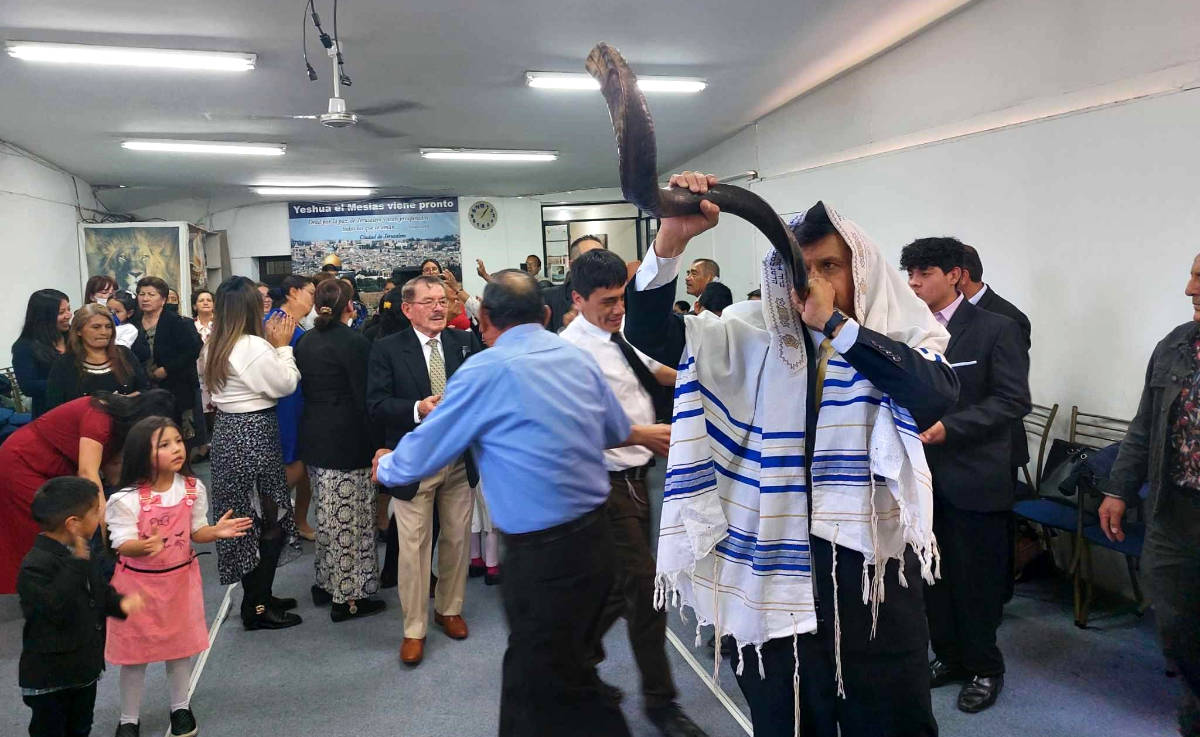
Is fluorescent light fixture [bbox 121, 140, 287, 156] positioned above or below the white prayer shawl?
above

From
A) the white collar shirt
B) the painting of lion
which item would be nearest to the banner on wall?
the painting of lion

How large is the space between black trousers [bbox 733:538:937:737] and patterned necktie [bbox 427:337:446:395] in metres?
2.38

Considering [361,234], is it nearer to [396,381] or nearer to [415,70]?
[415,70]

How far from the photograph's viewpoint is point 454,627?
367cm

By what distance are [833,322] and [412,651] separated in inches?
105

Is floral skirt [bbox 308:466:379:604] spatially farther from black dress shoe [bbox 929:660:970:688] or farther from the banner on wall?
the banner on wall

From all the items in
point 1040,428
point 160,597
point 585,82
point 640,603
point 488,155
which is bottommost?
point 640,603

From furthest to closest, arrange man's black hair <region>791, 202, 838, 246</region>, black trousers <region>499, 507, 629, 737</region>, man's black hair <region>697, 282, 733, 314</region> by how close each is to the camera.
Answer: man's black hair <region>697, 282, 733, 314</region> → black trousers <region>499, 507, 629, 737</region> → man's black hair <region>791, 202, 838, 246</region>

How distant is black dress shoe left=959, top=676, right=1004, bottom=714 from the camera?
2.84 meters

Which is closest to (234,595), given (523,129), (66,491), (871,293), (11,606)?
(11,606)

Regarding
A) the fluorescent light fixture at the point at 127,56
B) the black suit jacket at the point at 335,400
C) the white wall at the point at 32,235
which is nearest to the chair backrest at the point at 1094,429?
the black suit jacket at the point at 335,400

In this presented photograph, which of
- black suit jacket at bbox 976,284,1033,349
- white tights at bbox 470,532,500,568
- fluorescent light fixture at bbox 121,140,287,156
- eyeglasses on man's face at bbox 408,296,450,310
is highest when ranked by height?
fluorescent light fixture at bbox 121,140,287,156

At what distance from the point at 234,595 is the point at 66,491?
2.07 m

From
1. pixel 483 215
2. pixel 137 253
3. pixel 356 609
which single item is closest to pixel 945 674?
pixel 356 609
